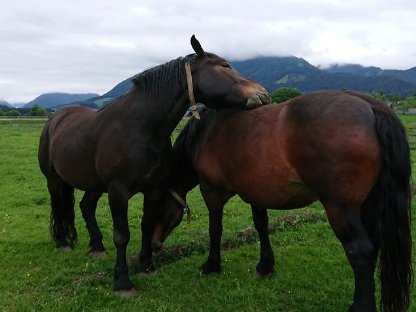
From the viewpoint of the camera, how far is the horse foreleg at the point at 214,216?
5.23 metres

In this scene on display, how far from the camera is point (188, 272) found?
223 inches

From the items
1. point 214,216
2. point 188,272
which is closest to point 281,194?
point 214,216

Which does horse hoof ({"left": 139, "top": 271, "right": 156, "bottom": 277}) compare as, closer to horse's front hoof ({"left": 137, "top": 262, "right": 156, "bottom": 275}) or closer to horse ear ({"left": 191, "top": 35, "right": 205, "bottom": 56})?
horse's front hoof ({"left": 137, "top": 262, "right": 156, "bottom": 275})

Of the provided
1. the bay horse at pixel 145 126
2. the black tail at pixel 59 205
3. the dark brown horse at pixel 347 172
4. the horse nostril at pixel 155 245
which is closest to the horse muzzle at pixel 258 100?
the bay horse at pixel 145 126

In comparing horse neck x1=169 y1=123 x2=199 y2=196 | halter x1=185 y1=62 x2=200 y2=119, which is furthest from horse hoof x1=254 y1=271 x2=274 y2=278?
halter x1=185 y1=62 x2=200 y2=119

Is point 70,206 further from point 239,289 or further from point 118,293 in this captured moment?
point 239,289

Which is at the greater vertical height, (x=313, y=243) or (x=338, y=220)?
(x=338, y=220)

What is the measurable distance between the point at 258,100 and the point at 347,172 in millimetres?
1416

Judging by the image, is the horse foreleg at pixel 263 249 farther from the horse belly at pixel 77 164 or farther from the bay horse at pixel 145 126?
the horse belly at pixel 77 164

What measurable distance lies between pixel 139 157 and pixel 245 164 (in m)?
1.28

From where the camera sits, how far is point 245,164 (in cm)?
443

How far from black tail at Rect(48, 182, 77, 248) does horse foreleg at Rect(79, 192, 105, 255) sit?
0.91 ft

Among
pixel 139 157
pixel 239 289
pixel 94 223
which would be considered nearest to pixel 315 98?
pixel 139 157

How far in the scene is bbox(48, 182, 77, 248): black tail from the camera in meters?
6.78
